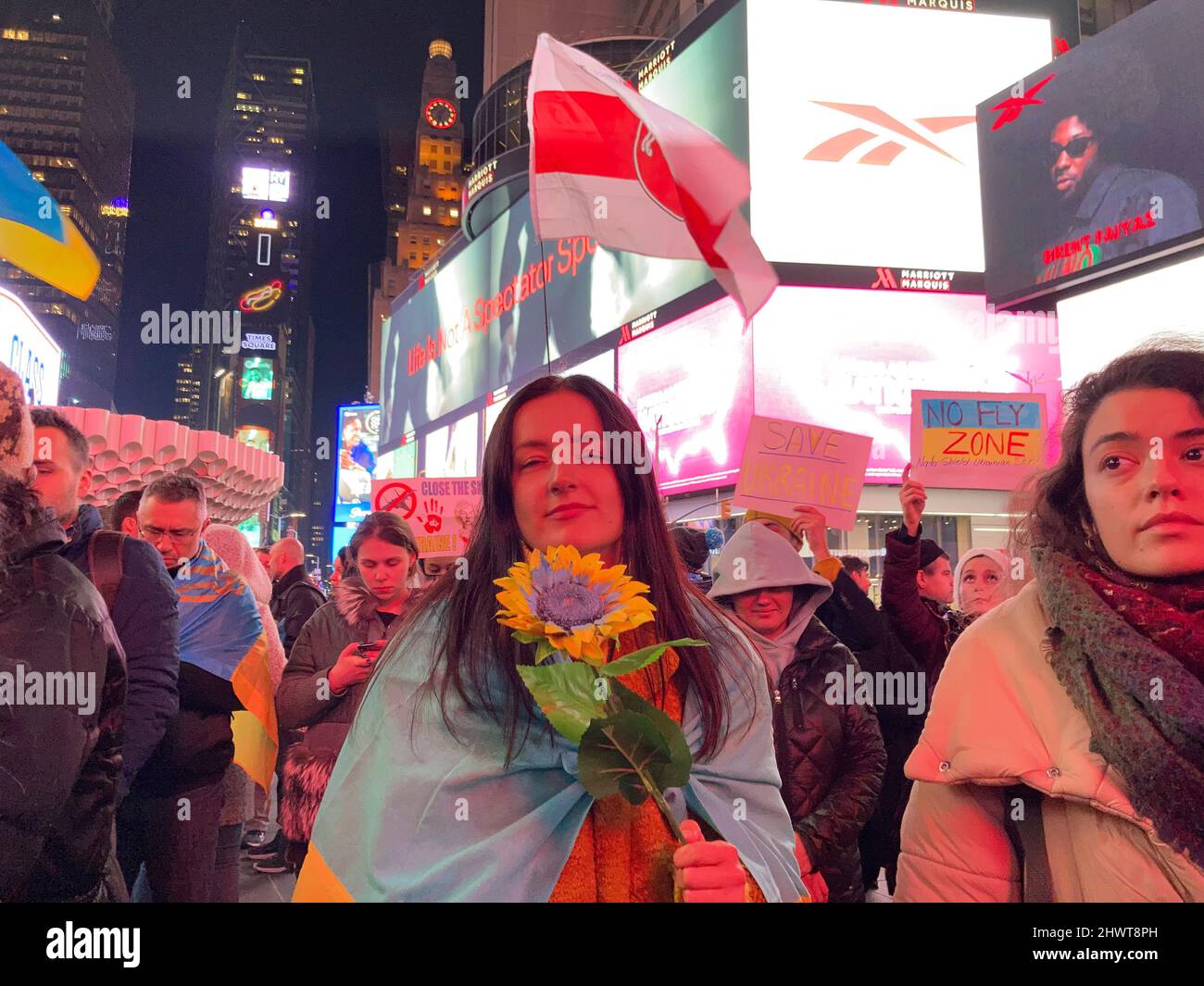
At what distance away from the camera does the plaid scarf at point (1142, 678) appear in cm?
168

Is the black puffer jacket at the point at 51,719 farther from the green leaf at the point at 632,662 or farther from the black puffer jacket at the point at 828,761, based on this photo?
the black puffer jacket at the point at 828,761

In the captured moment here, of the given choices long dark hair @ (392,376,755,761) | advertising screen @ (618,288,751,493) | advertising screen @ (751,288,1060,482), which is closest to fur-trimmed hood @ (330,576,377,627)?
long dark hair @ (392,376,755,761)

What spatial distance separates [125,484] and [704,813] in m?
11.3

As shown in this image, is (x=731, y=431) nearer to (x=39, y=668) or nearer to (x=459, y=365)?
(x=39, y=668)

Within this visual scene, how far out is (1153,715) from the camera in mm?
1729

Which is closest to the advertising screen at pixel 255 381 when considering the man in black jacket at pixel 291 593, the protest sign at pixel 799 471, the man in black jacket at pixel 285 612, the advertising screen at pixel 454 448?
the advertising screen at pixel 454 448

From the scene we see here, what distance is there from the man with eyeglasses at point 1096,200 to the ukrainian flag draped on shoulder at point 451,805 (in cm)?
802

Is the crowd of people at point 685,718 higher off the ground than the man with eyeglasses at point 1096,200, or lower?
lower

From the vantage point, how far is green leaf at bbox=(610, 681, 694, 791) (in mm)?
1412

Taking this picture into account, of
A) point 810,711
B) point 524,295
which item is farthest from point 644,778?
point 524,295

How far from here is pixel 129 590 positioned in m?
3.07

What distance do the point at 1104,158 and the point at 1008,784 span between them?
852 cm

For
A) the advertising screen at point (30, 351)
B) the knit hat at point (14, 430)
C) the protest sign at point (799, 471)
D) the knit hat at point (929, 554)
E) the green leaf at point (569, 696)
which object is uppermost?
the advertising screen at point (30, 351)
